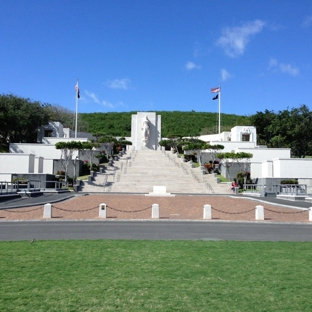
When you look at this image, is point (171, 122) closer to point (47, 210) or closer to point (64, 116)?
point (64, 116)

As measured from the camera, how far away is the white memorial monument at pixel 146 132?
209ft

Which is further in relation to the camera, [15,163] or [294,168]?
[294,168]

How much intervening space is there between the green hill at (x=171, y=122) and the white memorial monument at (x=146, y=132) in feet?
76.6

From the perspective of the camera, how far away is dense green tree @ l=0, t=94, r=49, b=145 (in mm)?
49000

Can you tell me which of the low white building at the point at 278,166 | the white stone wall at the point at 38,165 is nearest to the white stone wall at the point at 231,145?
the low white building at the point at 278,166

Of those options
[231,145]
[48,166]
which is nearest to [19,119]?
[48,166]

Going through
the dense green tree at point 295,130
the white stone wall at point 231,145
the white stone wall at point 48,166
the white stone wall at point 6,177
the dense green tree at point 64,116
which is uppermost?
the dense green tree at point 64,116

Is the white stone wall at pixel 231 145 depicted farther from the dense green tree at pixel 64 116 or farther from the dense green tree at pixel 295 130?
the dense green tree at pixel 64 116

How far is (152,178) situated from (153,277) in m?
32.1

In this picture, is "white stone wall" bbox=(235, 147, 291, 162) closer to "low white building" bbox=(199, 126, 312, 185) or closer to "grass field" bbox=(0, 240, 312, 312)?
"low white building" bbox=(199, 126, 312, 185)

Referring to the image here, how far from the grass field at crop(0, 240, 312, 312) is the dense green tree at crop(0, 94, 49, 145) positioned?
43368 mm

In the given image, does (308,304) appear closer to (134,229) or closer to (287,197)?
(134,229)

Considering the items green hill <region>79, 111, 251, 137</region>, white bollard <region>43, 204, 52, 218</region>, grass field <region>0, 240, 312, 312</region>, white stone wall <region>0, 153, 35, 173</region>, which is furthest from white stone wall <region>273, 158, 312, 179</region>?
green hill <region>79, 111, 251, 137</region>

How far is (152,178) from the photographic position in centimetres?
3872
